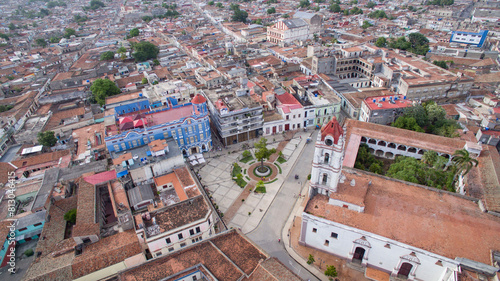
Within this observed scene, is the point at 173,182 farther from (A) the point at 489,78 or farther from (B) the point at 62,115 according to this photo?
(A) the point at 489,78

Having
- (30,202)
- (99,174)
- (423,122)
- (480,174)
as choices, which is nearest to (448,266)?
(480,174)

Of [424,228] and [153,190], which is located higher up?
[424,228]

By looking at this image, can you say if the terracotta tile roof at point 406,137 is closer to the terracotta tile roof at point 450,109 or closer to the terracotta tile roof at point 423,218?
the terracotta tile roof at point 450,109

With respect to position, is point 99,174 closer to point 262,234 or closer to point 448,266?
point 262,234

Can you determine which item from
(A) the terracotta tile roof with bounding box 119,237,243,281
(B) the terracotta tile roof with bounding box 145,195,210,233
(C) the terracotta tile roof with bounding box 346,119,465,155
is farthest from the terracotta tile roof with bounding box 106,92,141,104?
(C) the terracotta tile roof with bounding box 346,119,465,155

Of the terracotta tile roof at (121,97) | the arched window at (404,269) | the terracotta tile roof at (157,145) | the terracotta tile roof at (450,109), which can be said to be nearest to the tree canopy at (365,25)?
the terracotta tile roof at (450,109)

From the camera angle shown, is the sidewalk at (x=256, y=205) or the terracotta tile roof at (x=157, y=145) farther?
the terracotta tile roof at (x=157, y=145)
